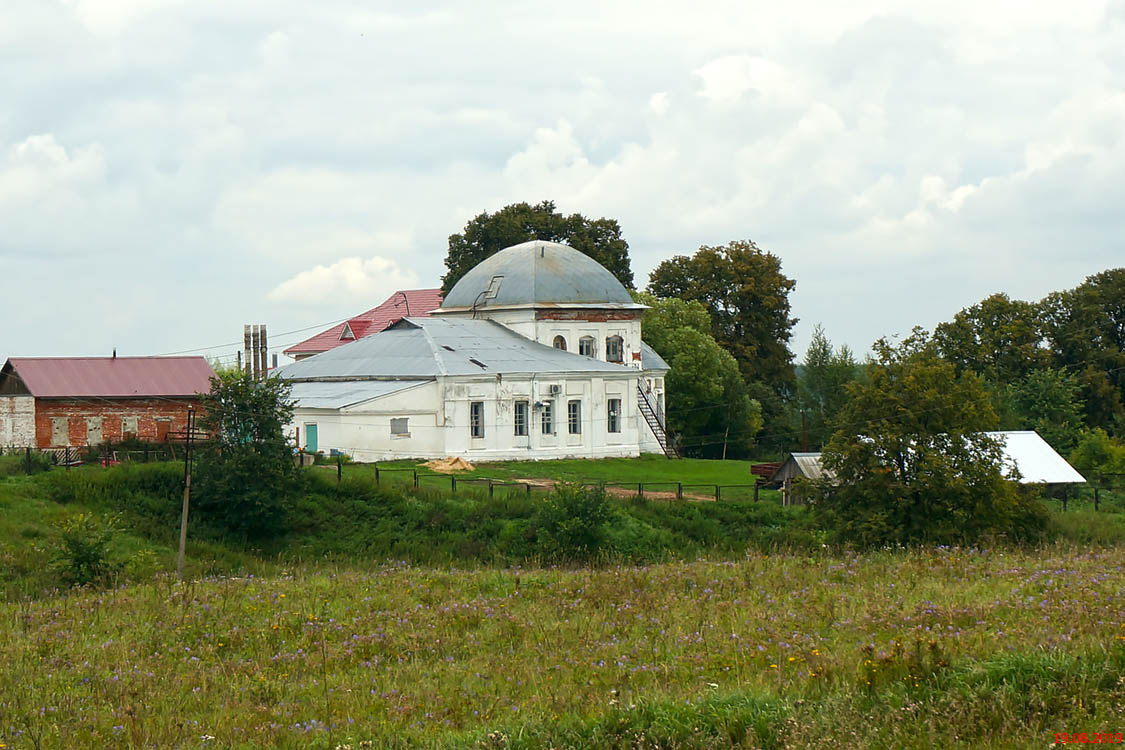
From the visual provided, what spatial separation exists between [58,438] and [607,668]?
124ft

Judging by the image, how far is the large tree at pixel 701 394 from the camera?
67.3 meters

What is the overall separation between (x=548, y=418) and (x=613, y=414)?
3.78 meters

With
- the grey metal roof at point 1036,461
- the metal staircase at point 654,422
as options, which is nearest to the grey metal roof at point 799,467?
the grey metal roof at point 1036,461

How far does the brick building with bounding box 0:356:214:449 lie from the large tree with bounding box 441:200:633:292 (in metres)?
34.2

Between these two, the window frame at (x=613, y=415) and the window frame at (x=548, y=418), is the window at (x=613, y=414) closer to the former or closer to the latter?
the window frame at (x=613, y=415)

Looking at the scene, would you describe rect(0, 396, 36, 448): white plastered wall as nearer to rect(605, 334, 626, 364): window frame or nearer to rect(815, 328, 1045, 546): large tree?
rect(605, 334, 626, 364): window frame

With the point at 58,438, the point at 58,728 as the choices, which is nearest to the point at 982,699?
the point at 58,728

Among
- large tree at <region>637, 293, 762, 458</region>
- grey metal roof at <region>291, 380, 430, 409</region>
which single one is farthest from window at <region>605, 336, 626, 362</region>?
grey metal roof at <region>291, 380, 430, 409</region>

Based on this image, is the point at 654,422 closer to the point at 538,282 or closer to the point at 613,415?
the point at 613,415

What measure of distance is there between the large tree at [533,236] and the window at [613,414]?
960 inches

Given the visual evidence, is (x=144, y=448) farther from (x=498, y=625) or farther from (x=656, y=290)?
(x=656, y=290)

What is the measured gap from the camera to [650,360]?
63656 mm

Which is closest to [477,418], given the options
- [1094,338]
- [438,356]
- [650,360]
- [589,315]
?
[438,356]

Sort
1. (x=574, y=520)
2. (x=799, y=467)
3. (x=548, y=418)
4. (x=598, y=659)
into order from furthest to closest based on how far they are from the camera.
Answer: (x=548, y=418)
(x=799, y=467)
(x=574, y=520)
(x=598, y=659)
